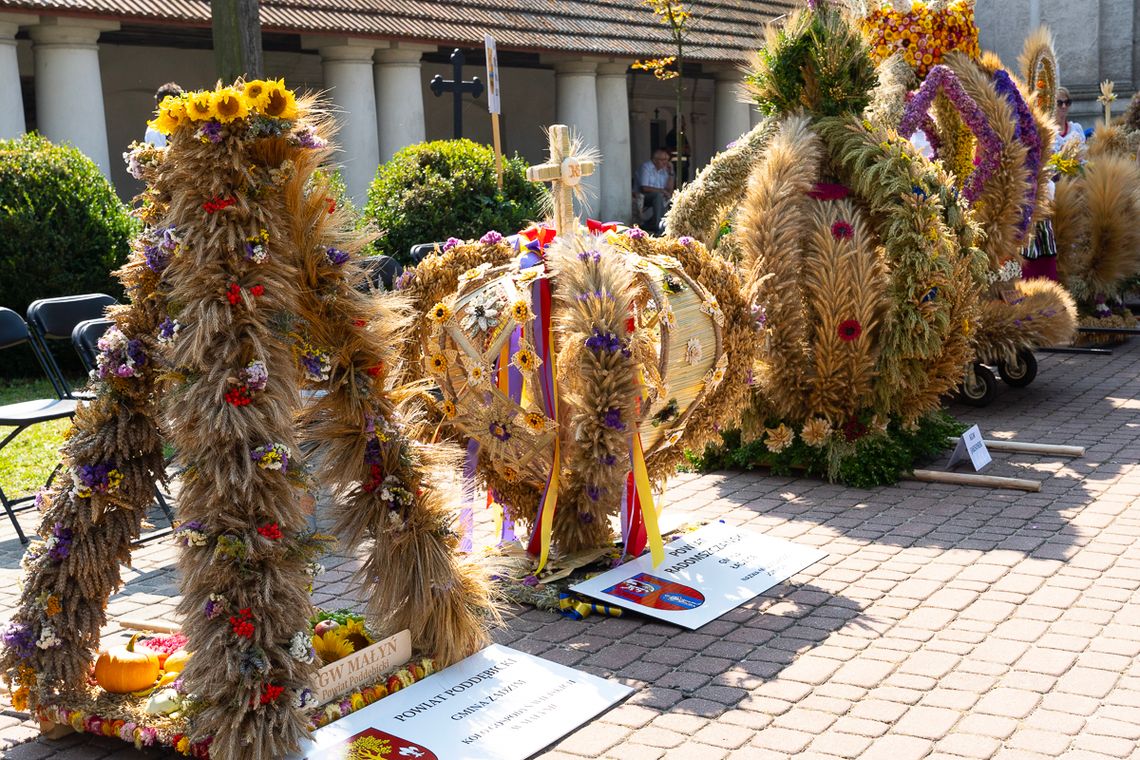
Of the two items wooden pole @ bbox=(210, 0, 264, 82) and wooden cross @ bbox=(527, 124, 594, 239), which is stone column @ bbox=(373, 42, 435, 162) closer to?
wooden pole @ bbox=(210, 0, 264, 82)

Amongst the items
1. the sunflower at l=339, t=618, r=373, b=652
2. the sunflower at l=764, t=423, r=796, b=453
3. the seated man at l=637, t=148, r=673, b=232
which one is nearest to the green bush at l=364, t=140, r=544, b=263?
the sunflower at l=764, t=423, r=796, b=453

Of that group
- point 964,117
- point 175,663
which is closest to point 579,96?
point 964,117

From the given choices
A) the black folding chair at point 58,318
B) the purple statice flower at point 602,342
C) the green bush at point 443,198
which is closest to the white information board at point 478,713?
the purple statice flower at point 602,342

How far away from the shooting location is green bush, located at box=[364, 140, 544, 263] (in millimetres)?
11609

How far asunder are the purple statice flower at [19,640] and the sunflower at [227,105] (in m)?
1.78

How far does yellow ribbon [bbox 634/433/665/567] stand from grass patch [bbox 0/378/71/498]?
3.43 meters

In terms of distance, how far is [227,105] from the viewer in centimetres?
368

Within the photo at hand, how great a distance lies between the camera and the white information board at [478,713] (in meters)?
3.95

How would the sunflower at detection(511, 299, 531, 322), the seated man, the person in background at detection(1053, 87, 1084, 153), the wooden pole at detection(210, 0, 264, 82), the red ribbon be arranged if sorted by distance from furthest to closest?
the seated man → the person in background at detection(1053, 87, 1084, 153) → the wooden pole at detection(210, 0, 264, 82) → the red ribbon → the sunflower at detection(511, 299, 531, 322)

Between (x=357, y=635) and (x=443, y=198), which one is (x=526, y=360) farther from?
(x=443, y=198)

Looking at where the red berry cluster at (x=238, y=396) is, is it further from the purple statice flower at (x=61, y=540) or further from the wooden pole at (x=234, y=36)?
the wooden pole at (x=234, y=36)

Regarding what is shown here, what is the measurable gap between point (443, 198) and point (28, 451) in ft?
14.8

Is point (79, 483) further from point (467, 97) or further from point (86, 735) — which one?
point (467, 97)

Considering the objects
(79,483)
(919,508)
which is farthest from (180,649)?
(919,508)
